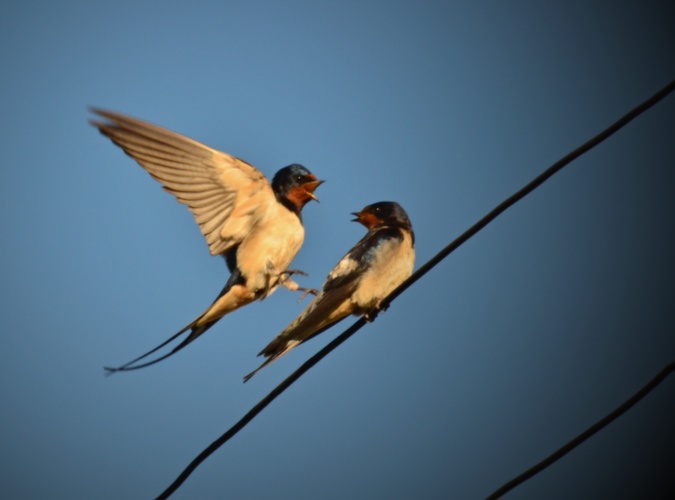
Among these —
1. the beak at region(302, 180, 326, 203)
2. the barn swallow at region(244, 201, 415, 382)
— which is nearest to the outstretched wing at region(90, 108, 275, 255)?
the beak at region(302, 180, 326, 203)

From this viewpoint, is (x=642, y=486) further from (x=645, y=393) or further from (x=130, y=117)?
(x=645, y=393)

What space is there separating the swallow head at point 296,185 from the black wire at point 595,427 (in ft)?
9.03

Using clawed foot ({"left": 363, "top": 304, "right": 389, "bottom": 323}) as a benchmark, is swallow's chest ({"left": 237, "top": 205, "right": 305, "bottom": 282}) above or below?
above

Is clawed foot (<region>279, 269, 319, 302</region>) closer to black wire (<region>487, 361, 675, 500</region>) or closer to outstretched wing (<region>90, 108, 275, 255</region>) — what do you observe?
outstretched wing (<region>90, 108, 275, 255</region>)

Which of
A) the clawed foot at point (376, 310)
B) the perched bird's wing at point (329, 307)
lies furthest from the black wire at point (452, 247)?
the clawed foot at point (376, 310)

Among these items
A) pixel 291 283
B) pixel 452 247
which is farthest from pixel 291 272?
pixel 452 247

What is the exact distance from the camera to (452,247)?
2.06 m

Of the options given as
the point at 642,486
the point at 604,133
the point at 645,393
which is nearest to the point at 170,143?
the point at 604,133

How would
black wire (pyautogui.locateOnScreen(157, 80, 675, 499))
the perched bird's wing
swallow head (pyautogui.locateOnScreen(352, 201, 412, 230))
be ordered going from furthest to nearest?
swallow head (pyautogui.locateOnScreen(352, 201, 412, 230)) → the perched bird's wing → black wire (pyautogui.locateOnScreen(157, 80, 675, 499))

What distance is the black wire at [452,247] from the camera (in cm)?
177

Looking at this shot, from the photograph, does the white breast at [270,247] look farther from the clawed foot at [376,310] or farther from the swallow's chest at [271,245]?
the clawed foot at [376,310]

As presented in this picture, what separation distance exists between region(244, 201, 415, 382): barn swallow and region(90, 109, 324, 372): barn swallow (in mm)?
756

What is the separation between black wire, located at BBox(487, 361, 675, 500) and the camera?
5.31 feet

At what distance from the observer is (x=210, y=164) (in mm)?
4297
